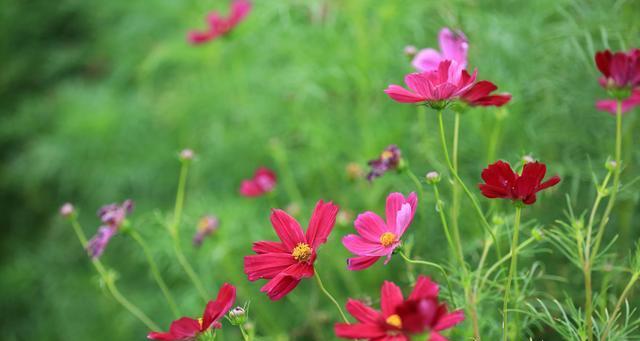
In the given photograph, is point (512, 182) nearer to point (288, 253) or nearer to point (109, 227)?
point (288, 253)

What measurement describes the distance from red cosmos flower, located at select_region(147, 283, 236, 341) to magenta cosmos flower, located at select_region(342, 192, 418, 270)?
10 centimetres

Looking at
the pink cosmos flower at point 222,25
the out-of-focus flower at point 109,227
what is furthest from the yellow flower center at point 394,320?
the pink cosmos flower at point 222,25

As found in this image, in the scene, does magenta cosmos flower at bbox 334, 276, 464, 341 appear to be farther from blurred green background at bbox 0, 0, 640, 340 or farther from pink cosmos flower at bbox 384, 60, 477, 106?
Result: blurred green background at bbox 0, 0, 640, 340

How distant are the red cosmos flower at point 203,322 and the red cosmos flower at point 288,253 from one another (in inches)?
0.9

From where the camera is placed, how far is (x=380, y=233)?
584mm

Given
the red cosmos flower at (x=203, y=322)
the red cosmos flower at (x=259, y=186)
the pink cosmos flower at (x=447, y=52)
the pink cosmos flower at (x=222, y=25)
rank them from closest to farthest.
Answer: the red cosmos flower at (x=203, y=322), the pink cosmos flower at (x=447, y=52), the red cosmos flower at (x=259, y=186), the pink cosmos flower at (x=222, y=25)

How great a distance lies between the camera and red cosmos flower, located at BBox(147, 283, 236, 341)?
20.7 inches

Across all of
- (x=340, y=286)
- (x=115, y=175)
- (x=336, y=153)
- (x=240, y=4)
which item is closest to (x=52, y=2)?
(x=115, y=175)

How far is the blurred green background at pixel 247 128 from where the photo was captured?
3.42 ft

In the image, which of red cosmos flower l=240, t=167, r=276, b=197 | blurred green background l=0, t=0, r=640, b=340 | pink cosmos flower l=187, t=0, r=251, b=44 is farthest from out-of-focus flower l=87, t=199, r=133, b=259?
pink cosmos flower l=187, t=0, r=251, b=44

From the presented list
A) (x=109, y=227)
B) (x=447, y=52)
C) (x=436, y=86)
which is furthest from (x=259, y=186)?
(x=436, y=86)

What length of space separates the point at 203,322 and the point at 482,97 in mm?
314

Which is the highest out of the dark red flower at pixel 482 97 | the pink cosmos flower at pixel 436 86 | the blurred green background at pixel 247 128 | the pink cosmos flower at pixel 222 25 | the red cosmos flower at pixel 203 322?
the pink cosmos flower at pixel 436 86

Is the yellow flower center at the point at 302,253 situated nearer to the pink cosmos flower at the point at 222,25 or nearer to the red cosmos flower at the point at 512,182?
the red cosmos flower at the point at 512,182
